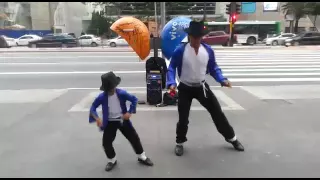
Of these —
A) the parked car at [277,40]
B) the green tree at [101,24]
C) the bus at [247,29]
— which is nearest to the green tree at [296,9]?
the bus at [247,29]

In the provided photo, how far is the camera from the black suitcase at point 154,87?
261 inches

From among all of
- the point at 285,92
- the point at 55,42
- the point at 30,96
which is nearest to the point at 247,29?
the point at 55,42

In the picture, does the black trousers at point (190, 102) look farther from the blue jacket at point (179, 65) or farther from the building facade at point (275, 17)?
the building facade at point (275, 17)

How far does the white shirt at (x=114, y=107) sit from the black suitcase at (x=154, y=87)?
291 cm

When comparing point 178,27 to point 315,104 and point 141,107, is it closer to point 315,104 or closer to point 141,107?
point 141,107

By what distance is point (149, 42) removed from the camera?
6.83m

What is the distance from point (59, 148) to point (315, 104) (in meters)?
5.22

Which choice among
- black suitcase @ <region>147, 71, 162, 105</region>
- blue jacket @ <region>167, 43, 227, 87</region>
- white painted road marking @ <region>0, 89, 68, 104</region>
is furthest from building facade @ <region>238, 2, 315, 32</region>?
blue jacket @ <region>167, 43, 227, 87</region>

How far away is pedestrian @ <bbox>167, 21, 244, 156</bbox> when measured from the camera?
407 centimetres

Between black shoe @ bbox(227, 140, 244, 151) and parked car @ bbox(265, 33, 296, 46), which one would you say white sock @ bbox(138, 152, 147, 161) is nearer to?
black shoe @ bbox(227, 140, 244, 151)

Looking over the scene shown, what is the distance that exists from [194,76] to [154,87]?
2.67 m

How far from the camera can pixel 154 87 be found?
22.1ft

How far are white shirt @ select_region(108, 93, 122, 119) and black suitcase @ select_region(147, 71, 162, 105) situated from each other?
2907mm

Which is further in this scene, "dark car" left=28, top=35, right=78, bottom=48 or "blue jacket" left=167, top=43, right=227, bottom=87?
"dark car" left=28, top=35, right=78, bottom=48
